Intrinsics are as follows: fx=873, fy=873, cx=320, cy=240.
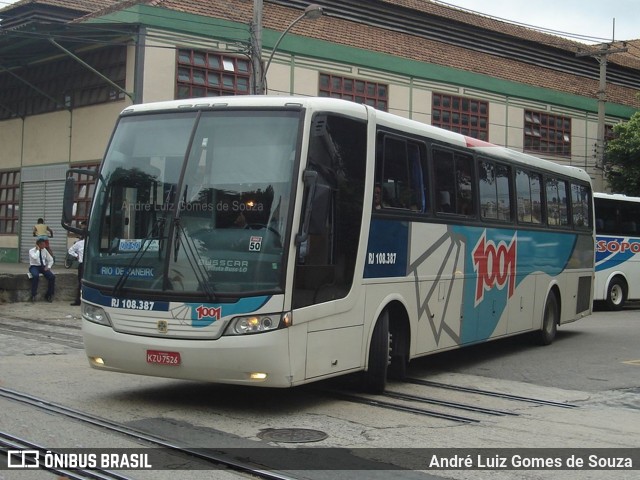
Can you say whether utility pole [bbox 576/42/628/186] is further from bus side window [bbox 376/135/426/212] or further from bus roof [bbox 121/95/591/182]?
bus side window [bbox 376/135/426/212]

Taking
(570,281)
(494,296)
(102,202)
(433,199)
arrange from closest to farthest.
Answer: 1. (102,202)
2. (433,199)
3. (494,296)
4. (570,281)

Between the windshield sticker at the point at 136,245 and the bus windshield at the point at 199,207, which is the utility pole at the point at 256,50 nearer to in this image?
the bus windshield at the point at 199,207

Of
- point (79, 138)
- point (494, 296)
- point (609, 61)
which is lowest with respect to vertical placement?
point (494, 296)

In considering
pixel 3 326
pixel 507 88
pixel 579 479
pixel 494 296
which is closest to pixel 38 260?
pixel 3 326

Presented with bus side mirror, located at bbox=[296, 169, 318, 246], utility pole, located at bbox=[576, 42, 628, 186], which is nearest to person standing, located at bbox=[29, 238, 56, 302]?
bus side mirror, located at bbox=[296, 169, 318, 246]

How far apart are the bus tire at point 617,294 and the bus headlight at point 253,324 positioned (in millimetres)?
19166

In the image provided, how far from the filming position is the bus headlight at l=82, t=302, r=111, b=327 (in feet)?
28.9

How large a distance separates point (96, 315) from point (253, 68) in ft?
41.8

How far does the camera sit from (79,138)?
91.1 feet

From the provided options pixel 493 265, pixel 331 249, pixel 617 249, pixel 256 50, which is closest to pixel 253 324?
pixel 331 249

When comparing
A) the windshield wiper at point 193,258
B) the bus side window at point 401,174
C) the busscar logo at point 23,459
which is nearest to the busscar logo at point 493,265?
the bus side window at point 401,174

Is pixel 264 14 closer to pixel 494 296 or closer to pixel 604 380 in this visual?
pixel 494 296

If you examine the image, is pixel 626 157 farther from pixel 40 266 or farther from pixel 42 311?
pixel 42 311

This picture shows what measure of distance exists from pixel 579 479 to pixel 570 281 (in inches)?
407
